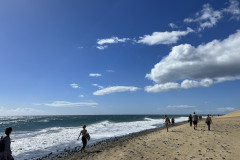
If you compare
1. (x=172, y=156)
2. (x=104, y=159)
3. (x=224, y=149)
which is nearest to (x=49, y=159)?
(x=104, y=159)

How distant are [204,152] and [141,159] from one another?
394 cm

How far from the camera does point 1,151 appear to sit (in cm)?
667

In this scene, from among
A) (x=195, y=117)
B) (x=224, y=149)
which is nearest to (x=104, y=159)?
(x=224, y=149)

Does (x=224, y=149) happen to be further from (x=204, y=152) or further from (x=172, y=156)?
(x=172, y=156)

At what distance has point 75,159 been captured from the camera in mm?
11773

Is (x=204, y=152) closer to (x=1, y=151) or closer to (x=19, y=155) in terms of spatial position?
(x=1, y=151)

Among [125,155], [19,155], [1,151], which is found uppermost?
[1,151]

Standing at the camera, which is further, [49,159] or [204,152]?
[49,159]

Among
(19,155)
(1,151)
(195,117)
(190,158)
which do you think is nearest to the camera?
(1,151)

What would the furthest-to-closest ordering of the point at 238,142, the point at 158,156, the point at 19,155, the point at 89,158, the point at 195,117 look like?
the point at 195,117, the point at 19,155, the point at 238,142, the point at 89,158, the point at 158,156

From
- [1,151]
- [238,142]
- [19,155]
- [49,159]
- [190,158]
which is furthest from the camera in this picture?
[19,155]

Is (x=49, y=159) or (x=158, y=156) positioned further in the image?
(x=49, y=159)

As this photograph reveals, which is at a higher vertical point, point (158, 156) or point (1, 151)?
point (1, 151)

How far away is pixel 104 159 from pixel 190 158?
478 cm
